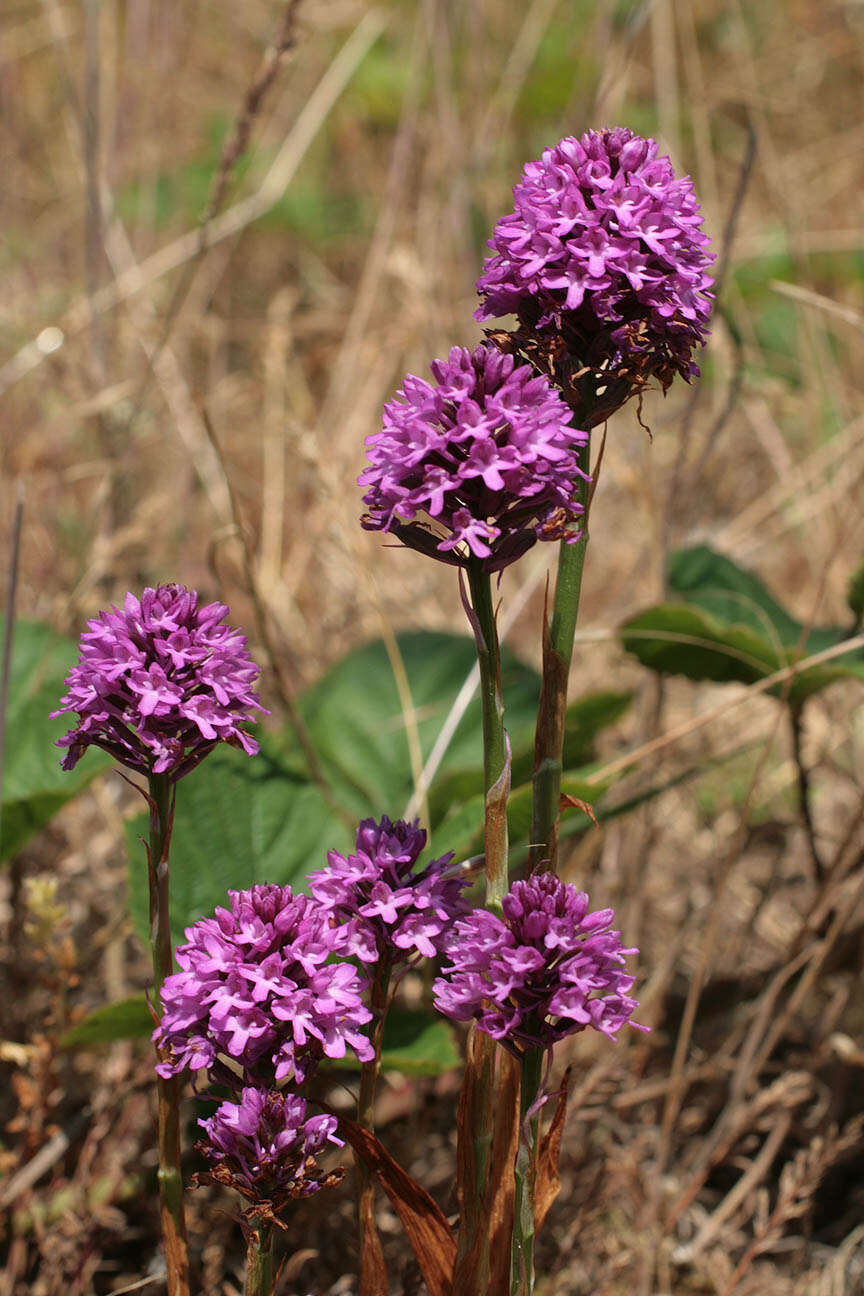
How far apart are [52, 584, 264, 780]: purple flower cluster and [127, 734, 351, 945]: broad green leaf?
797 millimetres

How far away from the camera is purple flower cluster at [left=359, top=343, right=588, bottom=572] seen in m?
0.99

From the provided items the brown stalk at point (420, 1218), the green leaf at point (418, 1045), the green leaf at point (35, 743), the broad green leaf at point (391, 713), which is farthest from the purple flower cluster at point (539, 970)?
the broad green leaf at point (391, 713)

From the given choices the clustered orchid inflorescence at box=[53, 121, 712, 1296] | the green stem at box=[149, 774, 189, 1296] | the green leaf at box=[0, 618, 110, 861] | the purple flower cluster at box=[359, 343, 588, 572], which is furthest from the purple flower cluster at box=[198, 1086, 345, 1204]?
the green leaf at box=[0, 618, 110, 861]

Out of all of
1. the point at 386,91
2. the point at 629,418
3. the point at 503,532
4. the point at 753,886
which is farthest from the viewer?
the point at 386,91

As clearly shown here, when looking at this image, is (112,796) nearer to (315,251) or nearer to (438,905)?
(438,905)

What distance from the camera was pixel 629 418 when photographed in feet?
15.4

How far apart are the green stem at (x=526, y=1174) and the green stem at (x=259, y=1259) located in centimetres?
22

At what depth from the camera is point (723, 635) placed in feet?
6.77

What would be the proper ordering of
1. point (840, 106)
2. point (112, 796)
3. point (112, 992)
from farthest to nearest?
point (840, 106) < point (112, 796) < point (112, 992)

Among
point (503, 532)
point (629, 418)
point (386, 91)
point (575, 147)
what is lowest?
point (503, 532)

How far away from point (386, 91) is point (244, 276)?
1.02m

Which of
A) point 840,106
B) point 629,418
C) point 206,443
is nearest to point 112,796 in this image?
point 206,443

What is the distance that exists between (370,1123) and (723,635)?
3.58 ft

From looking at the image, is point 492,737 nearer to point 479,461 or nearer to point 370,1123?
point 479,461
